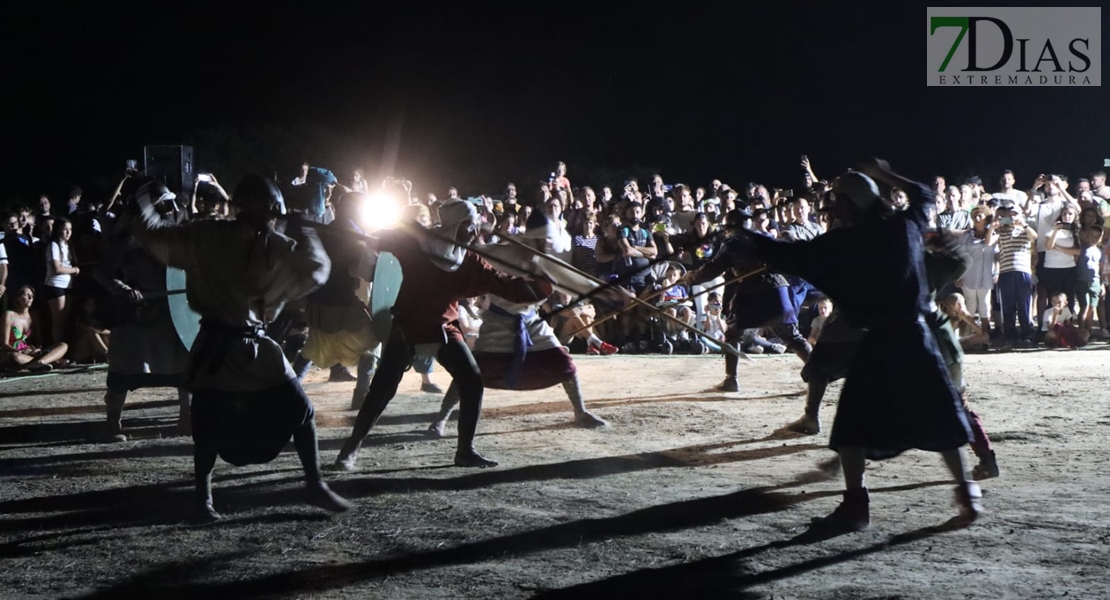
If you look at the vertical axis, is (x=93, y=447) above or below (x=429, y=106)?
below

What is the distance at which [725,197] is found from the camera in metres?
14.6

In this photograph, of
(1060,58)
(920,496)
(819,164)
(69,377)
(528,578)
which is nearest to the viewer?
(528,578)

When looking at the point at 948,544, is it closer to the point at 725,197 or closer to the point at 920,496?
the point at 920,496

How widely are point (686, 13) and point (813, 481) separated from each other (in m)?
17.0

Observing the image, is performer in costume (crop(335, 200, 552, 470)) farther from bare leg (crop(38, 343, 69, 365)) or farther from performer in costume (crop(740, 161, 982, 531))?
bare leg (crop(38, 343, 69, 365))

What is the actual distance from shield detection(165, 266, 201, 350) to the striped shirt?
32.6 ft

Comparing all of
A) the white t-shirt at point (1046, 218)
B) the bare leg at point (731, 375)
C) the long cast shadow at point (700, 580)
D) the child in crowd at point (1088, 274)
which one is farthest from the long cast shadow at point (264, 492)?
the white t-shirt at point (1046, 218)

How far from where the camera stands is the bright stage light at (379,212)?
8137mm

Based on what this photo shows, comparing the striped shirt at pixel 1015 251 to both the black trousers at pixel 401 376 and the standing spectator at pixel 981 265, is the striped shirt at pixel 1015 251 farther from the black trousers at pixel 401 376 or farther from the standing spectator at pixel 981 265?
the black trousers at pixel 401 376

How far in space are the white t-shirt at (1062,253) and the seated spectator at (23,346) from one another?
36.6 feet

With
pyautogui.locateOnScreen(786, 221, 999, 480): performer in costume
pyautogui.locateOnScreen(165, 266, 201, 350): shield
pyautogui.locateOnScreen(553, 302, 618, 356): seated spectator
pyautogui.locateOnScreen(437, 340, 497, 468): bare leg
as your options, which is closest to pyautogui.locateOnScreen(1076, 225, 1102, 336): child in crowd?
pyautogui.locateOnScreen(553, 302, 618, 356): seated spectator

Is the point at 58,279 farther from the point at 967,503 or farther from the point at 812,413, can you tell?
the point at 967,503

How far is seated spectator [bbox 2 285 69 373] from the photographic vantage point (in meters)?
11.9

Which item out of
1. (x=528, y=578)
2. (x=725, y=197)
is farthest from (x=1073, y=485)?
(x=725, y=197)
